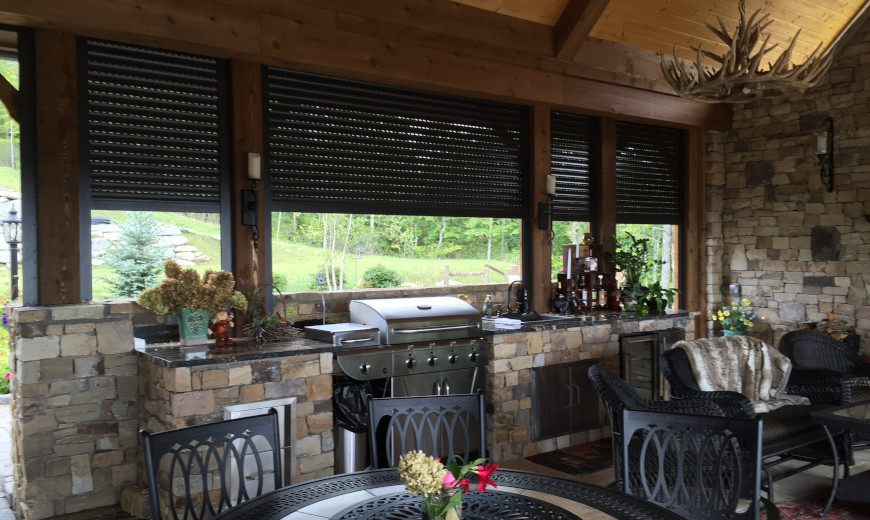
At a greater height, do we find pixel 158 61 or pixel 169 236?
pixel 158 61

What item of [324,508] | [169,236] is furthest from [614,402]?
[169,236]

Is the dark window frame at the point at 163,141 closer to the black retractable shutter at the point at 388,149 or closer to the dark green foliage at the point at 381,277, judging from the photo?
the black retractable shutter at the point at 388,149

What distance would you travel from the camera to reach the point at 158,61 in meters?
4.23

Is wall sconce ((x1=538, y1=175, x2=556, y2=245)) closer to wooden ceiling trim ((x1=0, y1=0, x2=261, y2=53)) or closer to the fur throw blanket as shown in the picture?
the fur throw blanket

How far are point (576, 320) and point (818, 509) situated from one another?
2079 mm

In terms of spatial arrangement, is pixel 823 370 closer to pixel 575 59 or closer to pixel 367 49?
pixel 575 59

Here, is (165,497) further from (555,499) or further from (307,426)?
(555,499)

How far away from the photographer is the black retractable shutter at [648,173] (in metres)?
6.91

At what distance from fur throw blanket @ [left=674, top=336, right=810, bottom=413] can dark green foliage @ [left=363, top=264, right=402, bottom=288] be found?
16.4 ft

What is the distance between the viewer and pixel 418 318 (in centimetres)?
448

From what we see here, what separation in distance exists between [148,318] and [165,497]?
45.2 inches

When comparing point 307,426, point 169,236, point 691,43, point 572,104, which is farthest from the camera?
point 169,236

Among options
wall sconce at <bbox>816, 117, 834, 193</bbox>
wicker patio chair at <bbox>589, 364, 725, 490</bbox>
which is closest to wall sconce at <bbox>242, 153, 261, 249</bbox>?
wicker patio chair at <bbox>589, 364, 725, 490</bbox>

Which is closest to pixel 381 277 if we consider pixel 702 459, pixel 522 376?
pixel 522 376
